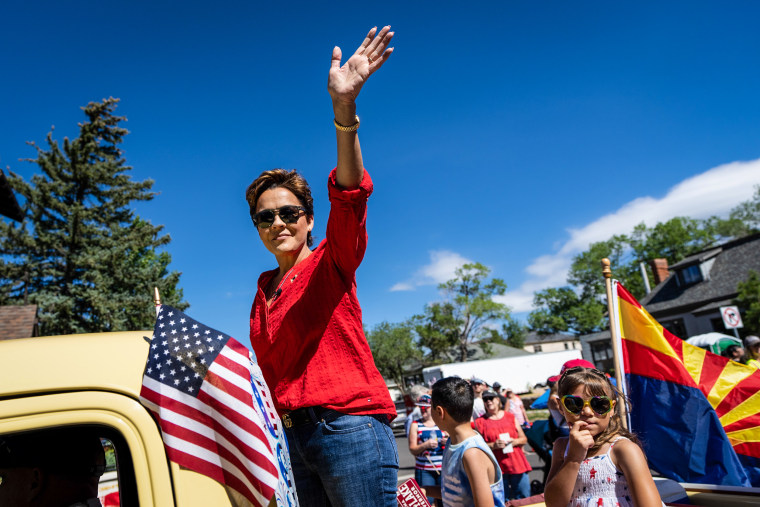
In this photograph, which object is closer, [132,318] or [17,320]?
[17,320]

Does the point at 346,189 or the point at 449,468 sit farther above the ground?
Answer: the point at 346,189

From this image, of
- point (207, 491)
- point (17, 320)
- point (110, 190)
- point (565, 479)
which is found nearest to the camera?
point (207, 491)

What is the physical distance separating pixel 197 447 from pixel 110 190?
94.0 feet

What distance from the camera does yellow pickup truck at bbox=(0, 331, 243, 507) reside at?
1.14 meters

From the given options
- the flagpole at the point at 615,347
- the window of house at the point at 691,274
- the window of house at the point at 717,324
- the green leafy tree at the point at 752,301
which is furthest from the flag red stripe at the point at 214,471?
the window of house at the point at 691,274

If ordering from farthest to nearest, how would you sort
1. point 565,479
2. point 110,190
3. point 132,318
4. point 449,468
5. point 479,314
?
point 479,314
point 110,190
point 132,318
point 449,468
point 565,479

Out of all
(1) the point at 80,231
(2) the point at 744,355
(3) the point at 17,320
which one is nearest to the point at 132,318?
(1) the point at 80,231

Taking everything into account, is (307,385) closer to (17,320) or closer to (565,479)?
(565,479)

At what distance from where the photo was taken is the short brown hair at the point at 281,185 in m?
2.14

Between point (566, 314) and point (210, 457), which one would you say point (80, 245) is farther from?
point (566, 314)

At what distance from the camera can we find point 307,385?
1.71 metres

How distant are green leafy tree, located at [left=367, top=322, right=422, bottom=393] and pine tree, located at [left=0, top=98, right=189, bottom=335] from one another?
3653cm

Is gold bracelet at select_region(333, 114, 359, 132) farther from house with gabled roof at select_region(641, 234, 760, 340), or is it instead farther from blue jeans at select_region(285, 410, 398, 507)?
house with gabled roof at select_region(641, 234, 760, 340)

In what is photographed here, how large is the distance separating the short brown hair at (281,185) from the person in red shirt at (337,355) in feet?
1.10
